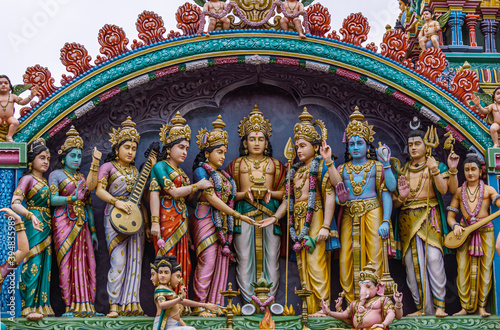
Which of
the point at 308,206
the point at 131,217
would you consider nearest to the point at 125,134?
the point at 131,217

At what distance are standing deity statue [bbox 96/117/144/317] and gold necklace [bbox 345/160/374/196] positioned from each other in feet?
8.42

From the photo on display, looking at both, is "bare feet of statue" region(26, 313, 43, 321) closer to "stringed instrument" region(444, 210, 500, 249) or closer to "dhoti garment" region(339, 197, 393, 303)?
"dhoti garment" region(339, 197, 393, 303)

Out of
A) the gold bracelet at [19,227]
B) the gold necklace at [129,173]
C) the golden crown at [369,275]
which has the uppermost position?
the gold necklace at [129,173]

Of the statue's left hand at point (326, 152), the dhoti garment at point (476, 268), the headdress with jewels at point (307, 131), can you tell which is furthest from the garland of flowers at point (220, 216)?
the dhoti garment at point (476, 268)

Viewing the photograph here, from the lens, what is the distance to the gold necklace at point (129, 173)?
13.0 meters

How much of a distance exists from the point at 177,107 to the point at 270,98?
1.22 metres

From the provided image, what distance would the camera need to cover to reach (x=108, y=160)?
1326cm

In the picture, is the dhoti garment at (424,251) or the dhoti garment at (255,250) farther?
the dhoti garment at (255,250)

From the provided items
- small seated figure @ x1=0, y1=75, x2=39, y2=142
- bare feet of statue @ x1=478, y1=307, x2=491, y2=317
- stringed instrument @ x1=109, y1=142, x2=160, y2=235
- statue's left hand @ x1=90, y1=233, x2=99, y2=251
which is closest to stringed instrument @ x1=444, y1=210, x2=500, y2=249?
bare feet of statue @ x1=478, y1=307, x2=491, y2=317

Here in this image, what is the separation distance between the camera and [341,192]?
12977mm

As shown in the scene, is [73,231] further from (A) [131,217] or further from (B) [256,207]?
(B) [256,207]

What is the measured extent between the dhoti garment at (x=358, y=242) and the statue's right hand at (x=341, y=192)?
0.11 meters

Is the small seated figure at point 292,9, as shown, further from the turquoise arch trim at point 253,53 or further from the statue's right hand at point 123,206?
the statue's right hand at point 123,206

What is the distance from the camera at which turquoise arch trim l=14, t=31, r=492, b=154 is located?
13125 millimetres
